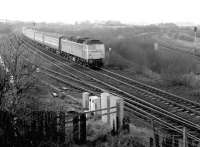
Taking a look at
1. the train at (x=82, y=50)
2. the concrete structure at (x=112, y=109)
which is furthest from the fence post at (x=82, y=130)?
the train at (x=82, y=50)

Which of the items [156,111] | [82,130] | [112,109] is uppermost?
[112,109]

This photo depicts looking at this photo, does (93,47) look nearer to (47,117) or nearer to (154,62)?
(154,62)

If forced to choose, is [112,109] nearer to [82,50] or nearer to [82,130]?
[82,130]

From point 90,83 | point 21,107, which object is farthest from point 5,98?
point 90,83

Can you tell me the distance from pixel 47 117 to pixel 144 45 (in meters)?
31.2

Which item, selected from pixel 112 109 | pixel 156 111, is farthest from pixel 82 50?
pixel 112 109

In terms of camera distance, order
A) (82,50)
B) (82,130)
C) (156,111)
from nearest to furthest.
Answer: (82,130) < (156,111) < (82,50)

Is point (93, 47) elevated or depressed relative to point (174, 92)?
elevated

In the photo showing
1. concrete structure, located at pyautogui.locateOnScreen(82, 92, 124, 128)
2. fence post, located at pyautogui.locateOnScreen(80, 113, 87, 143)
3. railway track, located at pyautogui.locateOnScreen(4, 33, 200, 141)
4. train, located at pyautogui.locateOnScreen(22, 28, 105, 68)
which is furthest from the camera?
train, located at pyautogui.locateOnScreen(22, 28, 105, 68)

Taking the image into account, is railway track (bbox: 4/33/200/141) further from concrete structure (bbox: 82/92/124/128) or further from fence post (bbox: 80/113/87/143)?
fence post (bbox: 80/113/87/143)

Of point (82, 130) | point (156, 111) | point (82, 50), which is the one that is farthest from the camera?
point (82, 50)

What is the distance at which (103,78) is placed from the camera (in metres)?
25.3

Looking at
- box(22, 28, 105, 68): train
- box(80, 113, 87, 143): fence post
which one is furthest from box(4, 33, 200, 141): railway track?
box(22, 28, 105, 68): train

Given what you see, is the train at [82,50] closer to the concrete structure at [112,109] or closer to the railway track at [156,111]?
the railway track at [156,111]
